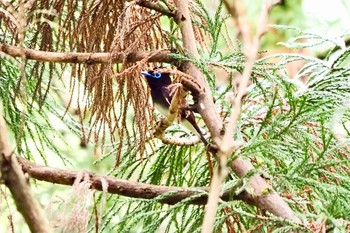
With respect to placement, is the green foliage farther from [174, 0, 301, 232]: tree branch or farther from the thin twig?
the thin twig

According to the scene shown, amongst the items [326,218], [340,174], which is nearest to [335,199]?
[326,218]

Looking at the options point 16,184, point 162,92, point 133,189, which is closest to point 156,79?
point 162,92

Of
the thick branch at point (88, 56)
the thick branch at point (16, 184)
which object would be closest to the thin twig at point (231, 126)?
the thick branch at point (16, 184)

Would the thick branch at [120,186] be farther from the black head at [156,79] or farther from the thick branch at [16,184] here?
the thick branch at [16,184]

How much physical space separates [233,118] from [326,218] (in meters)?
0.41

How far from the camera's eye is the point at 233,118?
504mm

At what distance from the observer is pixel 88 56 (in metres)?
1.03

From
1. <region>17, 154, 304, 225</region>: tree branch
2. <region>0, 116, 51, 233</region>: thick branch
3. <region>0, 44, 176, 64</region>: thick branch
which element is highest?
<region>0, 44, 176, 64</region>: thick branch

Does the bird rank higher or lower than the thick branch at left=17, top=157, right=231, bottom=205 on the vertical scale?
higher

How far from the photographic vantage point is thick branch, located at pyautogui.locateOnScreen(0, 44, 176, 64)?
1.02m

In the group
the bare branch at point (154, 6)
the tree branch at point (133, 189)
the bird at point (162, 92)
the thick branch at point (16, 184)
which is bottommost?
the thick branch at point (16, 184)

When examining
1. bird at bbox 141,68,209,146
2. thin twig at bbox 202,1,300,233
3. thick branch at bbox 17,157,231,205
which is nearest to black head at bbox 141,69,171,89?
bird at bbox 141,68,209,146

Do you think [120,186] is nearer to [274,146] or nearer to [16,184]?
[274,146]

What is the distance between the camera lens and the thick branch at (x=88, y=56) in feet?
3.36
